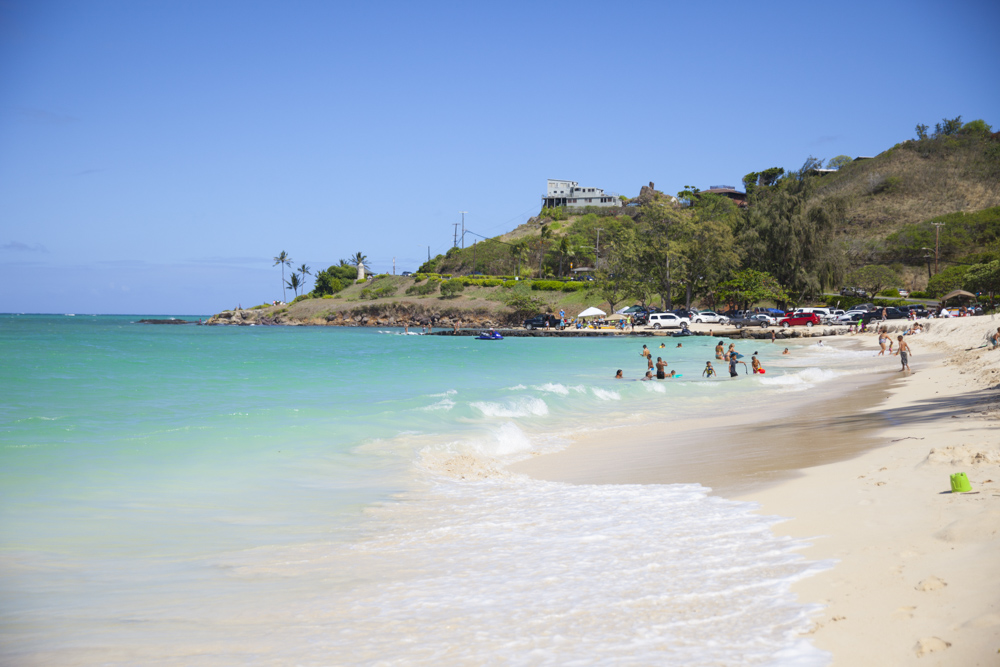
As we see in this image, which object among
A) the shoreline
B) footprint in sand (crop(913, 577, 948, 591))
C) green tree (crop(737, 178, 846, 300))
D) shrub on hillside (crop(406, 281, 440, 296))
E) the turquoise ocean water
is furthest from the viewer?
shrub on hillside (crop(406, 281, 440, 296))

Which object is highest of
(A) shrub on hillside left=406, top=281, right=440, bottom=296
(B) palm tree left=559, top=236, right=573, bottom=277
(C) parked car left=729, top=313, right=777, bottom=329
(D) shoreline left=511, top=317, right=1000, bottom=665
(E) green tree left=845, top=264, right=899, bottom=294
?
(B) palm tree left=559, top=236, right=573, bottom=277

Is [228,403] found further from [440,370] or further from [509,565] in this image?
[509,565]

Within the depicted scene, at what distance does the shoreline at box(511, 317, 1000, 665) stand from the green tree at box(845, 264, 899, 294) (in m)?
75.5

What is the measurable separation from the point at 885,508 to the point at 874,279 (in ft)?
283

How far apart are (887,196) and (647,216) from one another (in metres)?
81.0

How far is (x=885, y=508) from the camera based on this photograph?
671 centimetres

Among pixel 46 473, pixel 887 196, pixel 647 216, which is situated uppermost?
pixel 887 196

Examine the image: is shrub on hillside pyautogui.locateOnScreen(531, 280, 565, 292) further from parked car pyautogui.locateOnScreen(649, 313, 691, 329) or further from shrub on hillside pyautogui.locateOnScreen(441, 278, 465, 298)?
parked car pyautogui.locateOnScreen(649, 313, 691, 329)

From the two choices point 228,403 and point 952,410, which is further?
point 228,403

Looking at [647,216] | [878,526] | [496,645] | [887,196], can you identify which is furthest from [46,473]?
[887,196]

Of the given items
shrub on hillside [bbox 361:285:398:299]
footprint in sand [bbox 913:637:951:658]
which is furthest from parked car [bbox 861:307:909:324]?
shrub on hillside [bbox 361:285:398:299]

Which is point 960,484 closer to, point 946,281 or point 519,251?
point 946,281

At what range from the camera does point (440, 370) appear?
3462 cm

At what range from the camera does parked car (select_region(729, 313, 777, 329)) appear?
2584 inches
